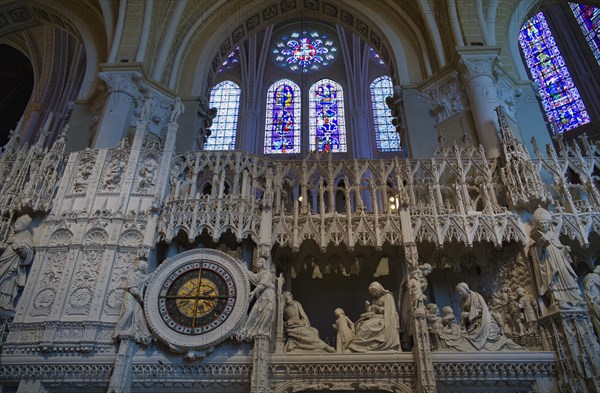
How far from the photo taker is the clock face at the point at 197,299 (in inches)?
310

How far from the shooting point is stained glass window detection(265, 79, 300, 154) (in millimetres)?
21469

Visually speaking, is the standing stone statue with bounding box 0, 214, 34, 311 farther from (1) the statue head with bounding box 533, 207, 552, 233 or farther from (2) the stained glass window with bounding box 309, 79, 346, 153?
(2) the stained glass window with bounding box 309, 79, 346, 153

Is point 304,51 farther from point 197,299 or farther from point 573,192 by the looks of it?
point 197,299

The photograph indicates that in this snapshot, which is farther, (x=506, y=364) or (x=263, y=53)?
(x=263, y=53)

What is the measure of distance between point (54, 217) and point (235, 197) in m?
3.79

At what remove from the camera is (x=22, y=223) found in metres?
9.28

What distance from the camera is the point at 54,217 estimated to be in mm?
9344

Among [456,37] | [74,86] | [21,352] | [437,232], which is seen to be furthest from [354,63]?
[21,352]

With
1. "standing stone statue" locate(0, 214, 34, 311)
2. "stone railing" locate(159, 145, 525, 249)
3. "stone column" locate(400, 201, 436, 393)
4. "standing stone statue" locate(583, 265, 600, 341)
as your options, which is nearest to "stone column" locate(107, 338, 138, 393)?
"stone railing" locate(159, 145, 525, 249)

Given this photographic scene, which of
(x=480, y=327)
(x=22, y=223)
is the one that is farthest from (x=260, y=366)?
(x=22, y=223)

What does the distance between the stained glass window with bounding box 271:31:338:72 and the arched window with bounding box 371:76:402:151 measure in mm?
2985

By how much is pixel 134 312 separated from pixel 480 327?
623 cm

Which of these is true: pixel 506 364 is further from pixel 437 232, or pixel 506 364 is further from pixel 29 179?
pixel 29 179

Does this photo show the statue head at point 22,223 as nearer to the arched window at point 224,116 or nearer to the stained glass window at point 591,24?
the arched window at point 224,116
